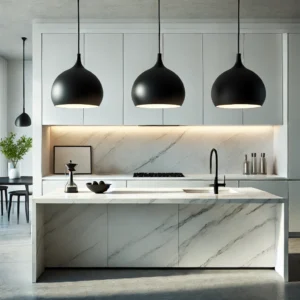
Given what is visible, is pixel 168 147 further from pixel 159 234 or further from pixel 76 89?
pixel 76 89

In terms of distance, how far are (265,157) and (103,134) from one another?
239 centimetres

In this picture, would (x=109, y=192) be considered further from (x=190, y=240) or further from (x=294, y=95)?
(x=294, y=95)

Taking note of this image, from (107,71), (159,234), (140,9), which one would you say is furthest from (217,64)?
(159,234)

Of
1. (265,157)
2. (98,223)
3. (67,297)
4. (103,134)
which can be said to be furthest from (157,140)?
(67,297)

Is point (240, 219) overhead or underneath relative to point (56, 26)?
underneath

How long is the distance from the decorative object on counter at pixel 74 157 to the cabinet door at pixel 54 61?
0.60 m

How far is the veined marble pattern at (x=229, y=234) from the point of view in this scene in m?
4.49

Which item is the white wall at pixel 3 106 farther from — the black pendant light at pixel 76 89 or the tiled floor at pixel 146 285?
the black pendant light at pixel 76 89

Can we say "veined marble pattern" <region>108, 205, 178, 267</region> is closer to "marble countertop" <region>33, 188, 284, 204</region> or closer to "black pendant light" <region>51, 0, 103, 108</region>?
"marble countertop" <region>33, 188, 284, 204</region>

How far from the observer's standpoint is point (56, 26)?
20.5 feet

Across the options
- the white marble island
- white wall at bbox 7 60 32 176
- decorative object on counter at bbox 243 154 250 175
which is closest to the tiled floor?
the white marble island

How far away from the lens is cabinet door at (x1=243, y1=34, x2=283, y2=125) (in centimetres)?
635

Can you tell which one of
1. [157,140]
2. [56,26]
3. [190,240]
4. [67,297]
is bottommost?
[67,297]

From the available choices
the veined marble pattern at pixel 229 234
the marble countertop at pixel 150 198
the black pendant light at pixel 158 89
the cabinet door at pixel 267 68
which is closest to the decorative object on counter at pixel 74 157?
the cabinet door at pixel 267 68
